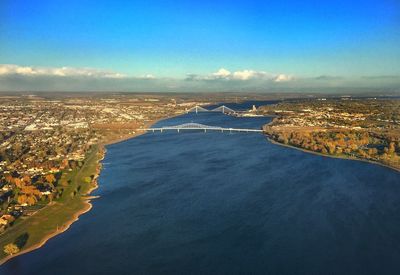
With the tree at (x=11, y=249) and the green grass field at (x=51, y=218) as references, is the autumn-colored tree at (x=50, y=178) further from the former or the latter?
the tree at (x=11, y=249)

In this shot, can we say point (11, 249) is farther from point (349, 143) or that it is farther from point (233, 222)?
point (349, 143)

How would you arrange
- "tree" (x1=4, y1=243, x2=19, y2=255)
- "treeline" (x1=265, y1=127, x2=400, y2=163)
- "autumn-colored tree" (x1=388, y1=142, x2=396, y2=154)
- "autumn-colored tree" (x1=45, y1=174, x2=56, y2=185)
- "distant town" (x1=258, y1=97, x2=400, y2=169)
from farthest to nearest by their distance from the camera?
1. "distant town" (x1=258, y1=97, x2=400, y2=169)
2. "treeline" (x1=265, y1=127, x2=400, y2=163)
3. "autumn-colored tree" (x1=388, y1=142, x2=396, y2=154)
4. "autumn-colored tree" (x1=45, y1=174, x2=56, y2=185)
5. "tree" (x1=4, y1=243, x2=19, y2=255)

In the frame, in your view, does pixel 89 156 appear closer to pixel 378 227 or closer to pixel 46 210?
pixel 46 210

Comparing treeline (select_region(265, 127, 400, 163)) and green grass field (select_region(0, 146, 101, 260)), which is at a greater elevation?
treeline (select_region(265, 127, 400, 163))

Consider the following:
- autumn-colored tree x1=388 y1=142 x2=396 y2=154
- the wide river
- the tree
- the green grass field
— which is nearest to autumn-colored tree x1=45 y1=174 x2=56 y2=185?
the green grass field

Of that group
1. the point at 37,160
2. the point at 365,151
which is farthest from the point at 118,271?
the point at 365,151

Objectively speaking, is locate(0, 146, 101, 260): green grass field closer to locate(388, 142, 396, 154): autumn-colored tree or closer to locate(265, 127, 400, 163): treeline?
locate(265, 127, 400, 163): treeline
